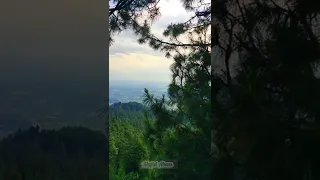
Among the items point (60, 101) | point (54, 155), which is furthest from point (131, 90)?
point (54, 155)

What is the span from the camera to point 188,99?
250cm

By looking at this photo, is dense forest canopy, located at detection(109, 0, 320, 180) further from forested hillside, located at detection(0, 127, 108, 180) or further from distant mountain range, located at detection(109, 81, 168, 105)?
forested hillside, located at detection(0, 127, 108, 180)

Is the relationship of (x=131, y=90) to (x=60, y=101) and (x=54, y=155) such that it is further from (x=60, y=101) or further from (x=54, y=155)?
(x=54, y=155)

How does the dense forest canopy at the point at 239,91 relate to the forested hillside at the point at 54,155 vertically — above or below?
above

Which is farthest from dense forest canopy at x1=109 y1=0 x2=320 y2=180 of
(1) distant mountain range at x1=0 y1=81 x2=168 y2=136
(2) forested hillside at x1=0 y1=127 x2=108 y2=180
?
(2) forested hillside at x1=0 y1=127 x2=108 y2=180

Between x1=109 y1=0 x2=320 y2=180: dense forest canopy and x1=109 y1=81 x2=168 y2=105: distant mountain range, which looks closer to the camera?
x1=109 y1=0 x2=320 y2=180: dense forest canopy

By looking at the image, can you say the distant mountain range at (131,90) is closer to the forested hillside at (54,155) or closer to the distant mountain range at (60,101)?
the distant mountain range at (60,101)

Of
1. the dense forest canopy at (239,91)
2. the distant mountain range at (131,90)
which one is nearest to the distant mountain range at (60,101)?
the distant mountain range at (131,90)

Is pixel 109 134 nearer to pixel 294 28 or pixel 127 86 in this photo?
pixel 127 86

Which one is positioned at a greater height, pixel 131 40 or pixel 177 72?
pixel 131 40

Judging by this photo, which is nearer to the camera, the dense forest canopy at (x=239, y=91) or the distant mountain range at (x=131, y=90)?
the dense forest canopy at (x=239, y=91)

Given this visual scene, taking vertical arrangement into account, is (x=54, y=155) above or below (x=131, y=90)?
below

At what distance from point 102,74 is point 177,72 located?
0.44m

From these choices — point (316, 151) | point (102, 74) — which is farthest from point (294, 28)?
point (102, 74)
